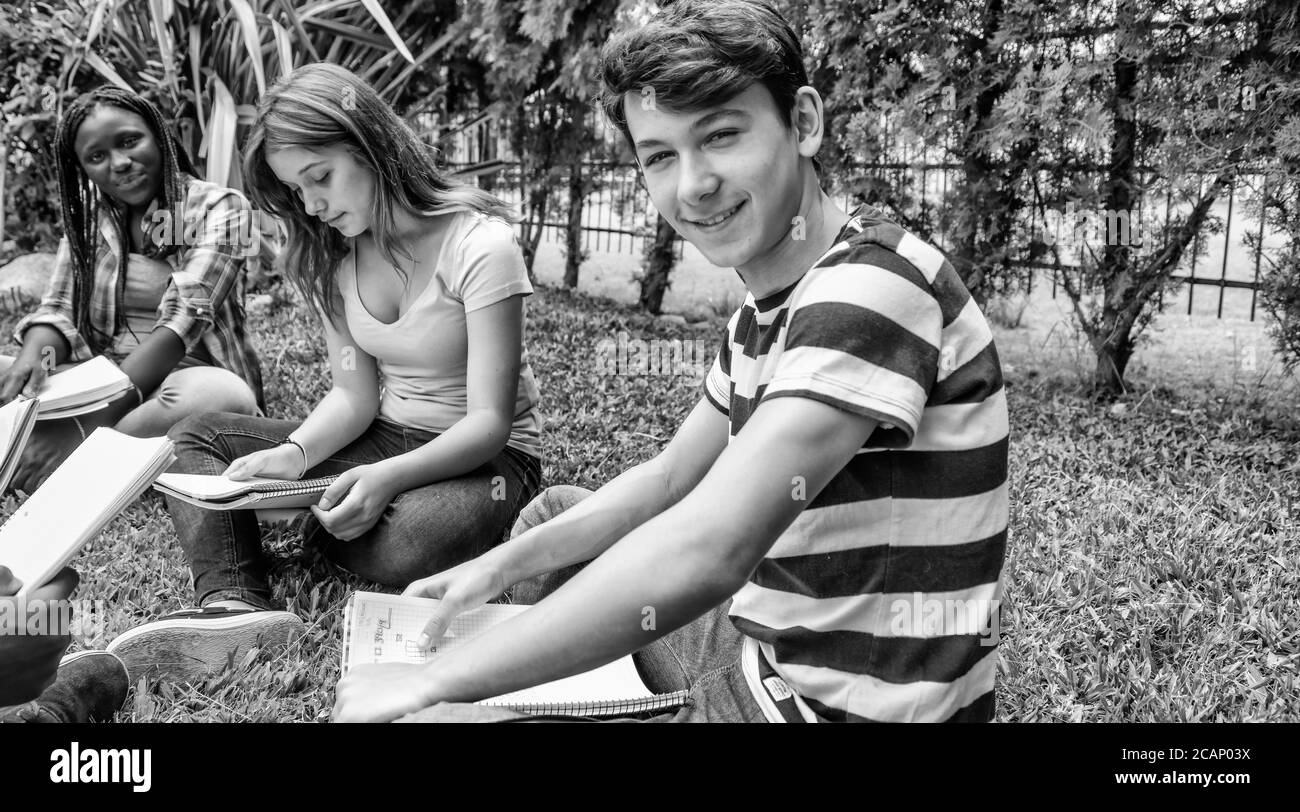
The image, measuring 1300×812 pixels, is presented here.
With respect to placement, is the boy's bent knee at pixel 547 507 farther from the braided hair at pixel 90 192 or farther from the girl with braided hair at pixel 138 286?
the braided hair at pixel 90 192

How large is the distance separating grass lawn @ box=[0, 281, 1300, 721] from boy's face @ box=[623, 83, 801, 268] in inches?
38.1

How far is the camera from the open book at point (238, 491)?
90.4 inches

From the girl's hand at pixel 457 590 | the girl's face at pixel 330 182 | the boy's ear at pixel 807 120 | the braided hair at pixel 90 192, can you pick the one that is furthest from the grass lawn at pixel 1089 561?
the boy's ear at pixel 807 120

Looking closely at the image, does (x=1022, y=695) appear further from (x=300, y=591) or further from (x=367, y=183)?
(x=367, y=183)

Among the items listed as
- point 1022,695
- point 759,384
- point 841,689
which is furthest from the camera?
point 1022,695

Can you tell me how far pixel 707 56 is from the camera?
1.35m

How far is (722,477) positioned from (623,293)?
6.14 meters

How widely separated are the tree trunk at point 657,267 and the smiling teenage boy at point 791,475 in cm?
476

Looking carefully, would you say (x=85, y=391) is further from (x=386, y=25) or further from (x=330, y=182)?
(x=386, y=25)

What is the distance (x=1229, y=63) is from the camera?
12.1 ft

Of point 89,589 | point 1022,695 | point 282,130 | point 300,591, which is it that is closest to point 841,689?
point 1022,695

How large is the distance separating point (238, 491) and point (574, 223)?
4796mm

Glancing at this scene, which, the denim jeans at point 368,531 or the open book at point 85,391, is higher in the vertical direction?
the open book at point 85,391

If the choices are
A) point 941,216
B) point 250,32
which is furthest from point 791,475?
point 250,32
